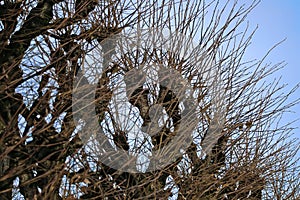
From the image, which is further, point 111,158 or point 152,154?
point 152,154

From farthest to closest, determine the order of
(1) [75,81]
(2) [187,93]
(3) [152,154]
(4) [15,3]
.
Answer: (2) [187,93]
(3) [152,154]
(1) [75,81]
(4) [15,3]

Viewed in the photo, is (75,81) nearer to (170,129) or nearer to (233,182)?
(170,129)

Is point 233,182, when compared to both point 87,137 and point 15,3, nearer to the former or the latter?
point 87,137

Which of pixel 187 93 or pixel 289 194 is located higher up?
pixel 187 93

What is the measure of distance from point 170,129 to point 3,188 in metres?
2.97

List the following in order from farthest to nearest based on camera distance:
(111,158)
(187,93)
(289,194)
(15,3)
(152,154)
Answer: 1. (289,194)
2. (187,93)
3. (152,154)
4. (111,158)
5. (15,3)

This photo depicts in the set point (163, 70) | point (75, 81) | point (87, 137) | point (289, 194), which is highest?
point (163, 70)

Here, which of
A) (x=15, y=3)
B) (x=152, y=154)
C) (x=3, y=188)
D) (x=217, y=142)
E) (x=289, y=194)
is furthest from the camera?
(x=289, y=194)

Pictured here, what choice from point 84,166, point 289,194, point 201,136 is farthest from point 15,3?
point 289,194

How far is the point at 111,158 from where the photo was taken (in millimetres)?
6391

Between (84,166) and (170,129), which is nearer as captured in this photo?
(84,166)

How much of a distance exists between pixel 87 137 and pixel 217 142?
2.82 m

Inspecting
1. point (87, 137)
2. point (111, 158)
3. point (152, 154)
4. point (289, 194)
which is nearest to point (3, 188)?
point (87, 137)

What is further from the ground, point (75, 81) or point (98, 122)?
point (75, 81)
